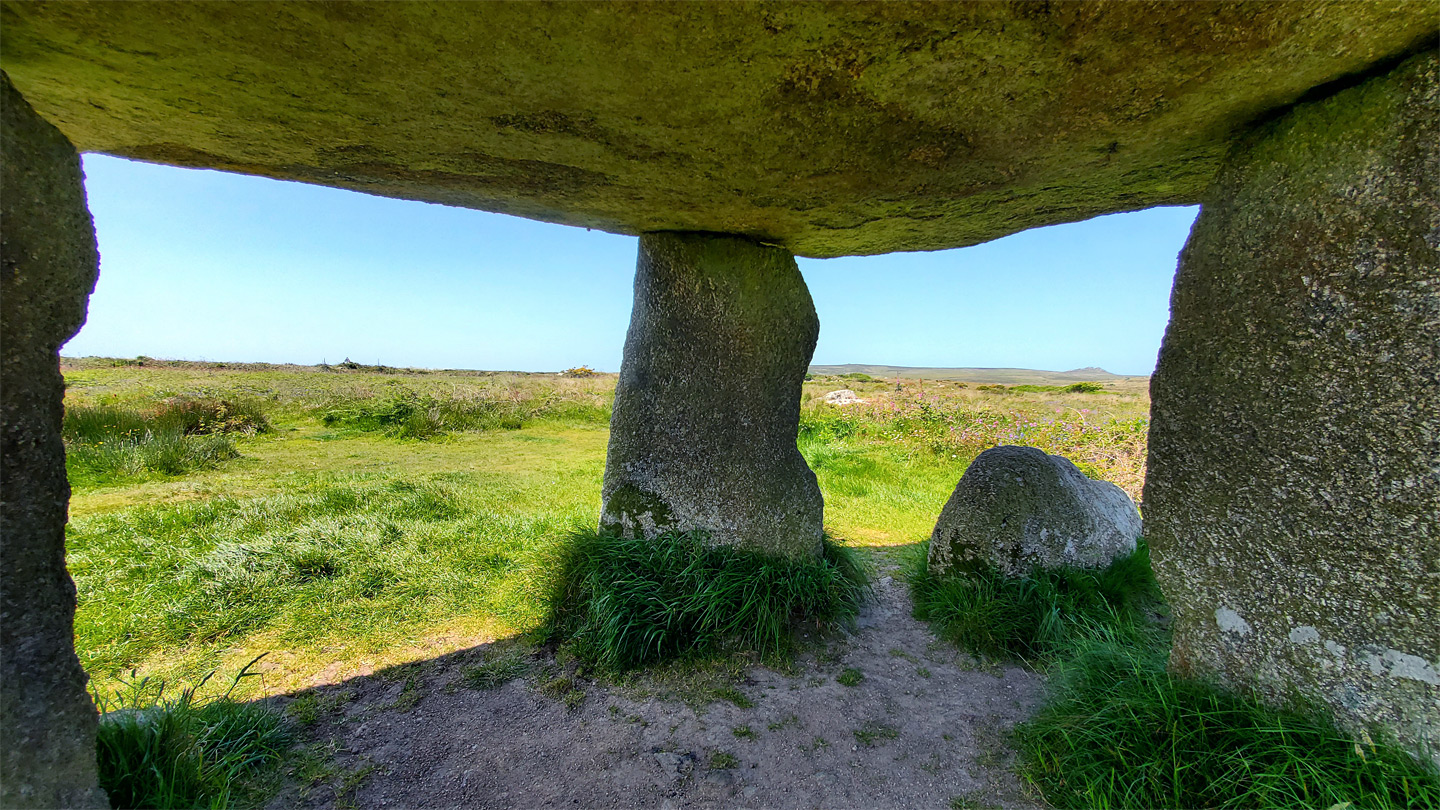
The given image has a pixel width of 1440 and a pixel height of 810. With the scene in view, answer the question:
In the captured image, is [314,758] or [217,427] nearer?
[314,758]

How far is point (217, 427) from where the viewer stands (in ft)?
31.1

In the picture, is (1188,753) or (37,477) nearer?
(37,477)

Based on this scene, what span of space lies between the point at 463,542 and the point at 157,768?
2991mm

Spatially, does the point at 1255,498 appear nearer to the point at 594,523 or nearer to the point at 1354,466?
the point at 1354,466

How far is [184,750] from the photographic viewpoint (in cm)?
204

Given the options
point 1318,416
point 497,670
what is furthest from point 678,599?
point 1318,416

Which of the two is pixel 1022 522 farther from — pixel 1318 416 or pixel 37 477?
pixel 37 477

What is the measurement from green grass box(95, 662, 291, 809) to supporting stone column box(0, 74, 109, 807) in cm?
13

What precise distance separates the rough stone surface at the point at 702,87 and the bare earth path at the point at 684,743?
266 centimetres

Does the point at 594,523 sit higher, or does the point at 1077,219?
the point at 1077,219

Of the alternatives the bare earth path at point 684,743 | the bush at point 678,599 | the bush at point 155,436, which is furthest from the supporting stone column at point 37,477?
the bush at point 155,436

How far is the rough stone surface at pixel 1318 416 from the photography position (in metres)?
1.77

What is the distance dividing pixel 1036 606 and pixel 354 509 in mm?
5971

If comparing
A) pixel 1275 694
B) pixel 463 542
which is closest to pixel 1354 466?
pixel 1275 694
